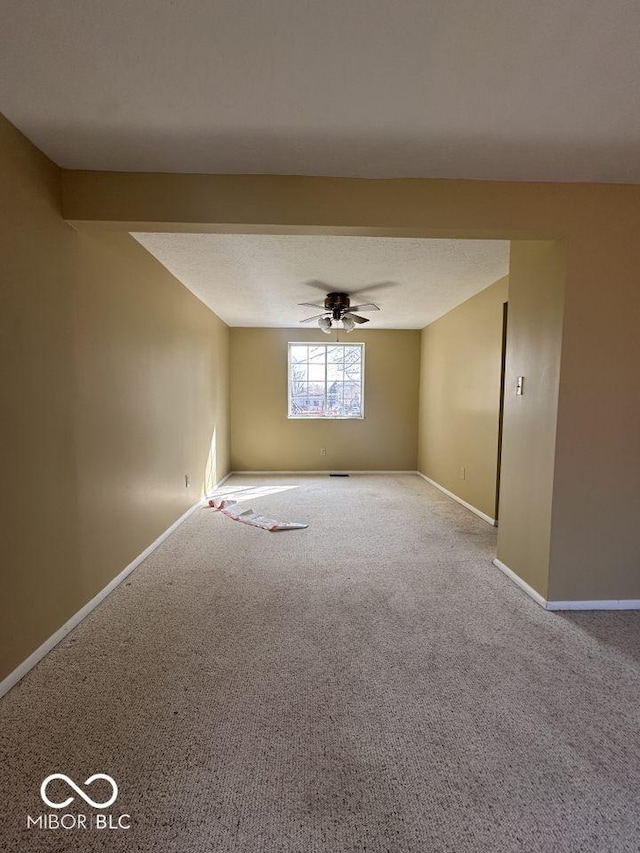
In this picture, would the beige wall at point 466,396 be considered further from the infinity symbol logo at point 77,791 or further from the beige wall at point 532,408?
the infinity symbol logo at point 77,791

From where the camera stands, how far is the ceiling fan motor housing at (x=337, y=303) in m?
3.91

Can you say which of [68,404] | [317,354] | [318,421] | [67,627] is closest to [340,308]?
[317,354]

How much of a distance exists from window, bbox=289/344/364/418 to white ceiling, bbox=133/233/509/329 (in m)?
1.43

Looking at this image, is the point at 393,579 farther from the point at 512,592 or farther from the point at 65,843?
the point at 65,843

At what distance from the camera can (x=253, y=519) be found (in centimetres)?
364

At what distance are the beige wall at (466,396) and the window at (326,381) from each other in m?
1.11

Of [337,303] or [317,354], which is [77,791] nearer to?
[337,303]

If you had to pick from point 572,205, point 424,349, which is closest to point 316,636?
point 572,205

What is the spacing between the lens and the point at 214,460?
16.4 ft

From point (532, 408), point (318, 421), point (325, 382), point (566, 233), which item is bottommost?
point (318, 421)


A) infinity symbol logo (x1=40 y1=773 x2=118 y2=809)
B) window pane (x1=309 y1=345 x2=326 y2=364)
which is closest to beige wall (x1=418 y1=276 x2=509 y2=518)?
window pane (x1=309 y1=345 x2=326 y2=364)

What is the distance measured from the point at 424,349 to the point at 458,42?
4.82 meters

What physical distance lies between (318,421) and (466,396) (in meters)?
2.48

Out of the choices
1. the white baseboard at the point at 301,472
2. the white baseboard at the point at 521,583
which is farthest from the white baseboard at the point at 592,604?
the white baseboard at the point at 301,472
